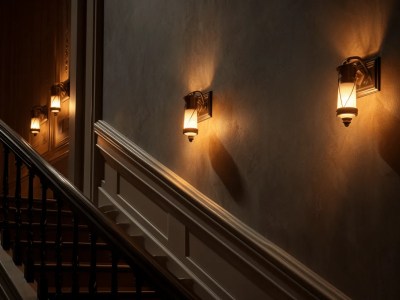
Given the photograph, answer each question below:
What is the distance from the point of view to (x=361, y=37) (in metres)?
3.45

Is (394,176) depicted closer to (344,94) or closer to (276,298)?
(344,94)

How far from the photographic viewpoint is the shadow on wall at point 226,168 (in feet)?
13.9

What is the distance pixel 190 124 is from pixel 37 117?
11.7 feet

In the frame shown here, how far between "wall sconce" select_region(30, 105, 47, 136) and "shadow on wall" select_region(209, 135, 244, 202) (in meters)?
3.62

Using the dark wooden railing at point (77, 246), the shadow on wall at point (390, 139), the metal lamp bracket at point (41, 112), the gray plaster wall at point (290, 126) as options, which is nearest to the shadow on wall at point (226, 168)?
the gray plaster wall at point (290, 126)

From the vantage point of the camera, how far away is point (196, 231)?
4539 millimetres

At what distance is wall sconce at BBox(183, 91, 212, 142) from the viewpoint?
14.9ft

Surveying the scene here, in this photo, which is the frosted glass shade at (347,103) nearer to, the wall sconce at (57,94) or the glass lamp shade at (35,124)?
the wall sconce at (57,94)

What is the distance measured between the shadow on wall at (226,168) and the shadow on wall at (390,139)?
116cm

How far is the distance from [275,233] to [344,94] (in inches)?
37.8

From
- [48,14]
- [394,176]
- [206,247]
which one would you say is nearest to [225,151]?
[206,247]

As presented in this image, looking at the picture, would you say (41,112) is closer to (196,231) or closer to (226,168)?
(196,231)

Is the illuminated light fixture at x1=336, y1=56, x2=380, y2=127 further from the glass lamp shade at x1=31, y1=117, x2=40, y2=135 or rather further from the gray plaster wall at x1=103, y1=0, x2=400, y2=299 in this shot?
the glass lamp shade at x1=31, y1=117, x2=40, y2=135

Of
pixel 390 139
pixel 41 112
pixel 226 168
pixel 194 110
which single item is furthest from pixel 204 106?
pixel 41 112
